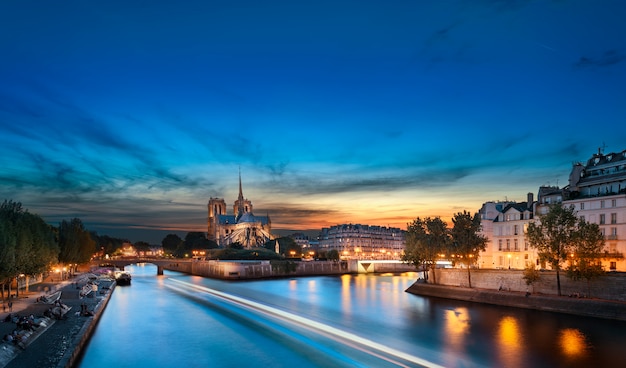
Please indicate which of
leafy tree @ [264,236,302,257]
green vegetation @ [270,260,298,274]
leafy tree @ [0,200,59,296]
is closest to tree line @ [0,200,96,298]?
leafy tree @ [0,200,59,296]

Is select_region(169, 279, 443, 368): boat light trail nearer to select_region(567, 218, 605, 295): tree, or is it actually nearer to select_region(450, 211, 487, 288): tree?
select_region(567, 218, 605, 295): tree

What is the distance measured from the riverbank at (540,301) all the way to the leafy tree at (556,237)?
1.82 m

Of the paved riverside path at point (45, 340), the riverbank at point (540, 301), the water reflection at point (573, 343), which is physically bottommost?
the water reflection at point (573, 343)

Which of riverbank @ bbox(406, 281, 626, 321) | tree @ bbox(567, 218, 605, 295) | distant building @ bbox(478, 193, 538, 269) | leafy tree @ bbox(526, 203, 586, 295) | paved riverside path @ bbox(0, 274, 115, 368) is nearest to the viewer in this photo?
paved riverside path @ bbox(0, 274, 115, 368)

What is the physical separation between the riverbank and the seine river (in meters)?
0.83

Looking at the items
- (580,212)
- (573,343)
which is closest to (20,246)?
(573,343)

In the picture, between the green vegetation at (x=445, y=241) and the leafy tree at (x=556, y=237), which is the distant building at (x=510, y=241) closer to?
the green vegetation at (x=445, y=241)

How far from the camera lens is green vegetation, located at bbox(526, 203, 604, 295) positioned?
3891 centimetres

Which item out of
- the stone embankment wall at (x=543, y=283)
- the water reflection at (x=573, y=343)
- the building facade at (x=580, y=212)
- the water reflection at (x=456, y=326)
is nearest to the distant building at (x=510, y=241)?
the building facade at (x=580, y=212)

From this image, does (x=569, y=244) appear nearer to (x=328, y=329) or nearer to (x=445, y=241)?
(x=445, y=241)

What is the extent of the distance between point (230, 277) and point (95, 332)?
61598 millimetres

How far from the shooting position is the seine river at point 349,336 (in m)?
28.5

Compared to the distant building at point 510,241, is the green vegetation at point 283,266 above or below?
below

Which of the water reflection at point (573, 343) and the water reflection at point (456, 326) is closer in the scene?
the water reflection at point (573, 343)
